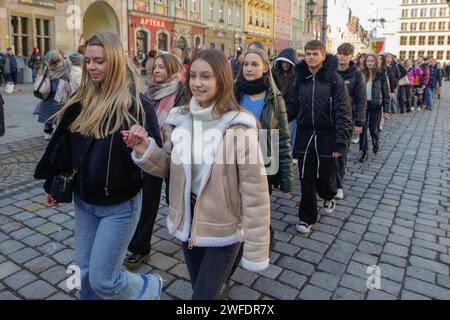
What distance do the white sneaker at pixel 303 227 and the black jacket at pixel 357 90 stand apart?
1.94 metres

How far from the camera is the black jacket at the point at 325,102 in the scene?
420 centimetres

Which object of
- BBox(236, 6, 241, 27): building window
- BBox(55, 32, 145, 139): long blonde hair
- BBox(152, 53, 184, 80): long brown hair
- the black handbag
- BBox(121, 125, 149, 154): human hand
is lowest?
the black handbag

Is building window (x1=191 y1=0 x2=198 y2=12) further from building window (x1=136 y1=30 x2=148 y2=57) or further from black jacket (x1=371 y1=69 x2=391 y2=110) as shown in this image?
black jacket (x1=371 y1=69 x2=391 y2=110)

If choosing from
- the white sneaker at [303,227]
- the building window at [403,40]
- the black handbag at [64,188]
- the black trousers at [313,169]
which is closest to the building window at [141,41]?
the black trousers at [313,169]

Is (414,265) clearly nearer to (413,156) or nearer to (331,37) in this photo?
(413,156)

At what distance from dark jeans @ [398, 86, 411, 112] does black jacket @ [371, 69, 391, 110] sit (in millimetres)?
8459

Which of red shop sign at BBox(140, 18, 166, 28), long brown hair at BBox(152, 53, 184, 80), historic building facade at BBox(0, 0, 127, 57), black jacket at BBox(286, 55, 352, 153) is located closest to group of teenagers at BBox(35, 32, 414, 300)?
long brown hair at BBox(152, 53, 184, 80)

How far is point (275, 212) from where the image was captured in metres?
5.11

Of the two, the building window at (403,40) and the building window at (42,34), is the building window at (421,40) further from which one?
the building window at (42,34)

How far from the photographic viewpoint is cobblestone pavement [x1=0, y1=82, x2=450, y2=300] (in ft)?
10.9

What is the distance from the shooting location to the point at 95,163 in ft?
7.88

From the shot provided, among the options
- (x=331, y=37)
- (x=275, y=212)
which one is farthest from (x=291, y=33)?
(x=275, y=212)

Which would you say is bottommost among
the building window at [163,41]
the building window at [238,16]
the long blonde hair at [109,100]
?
the long blonde hair at [109,100]
